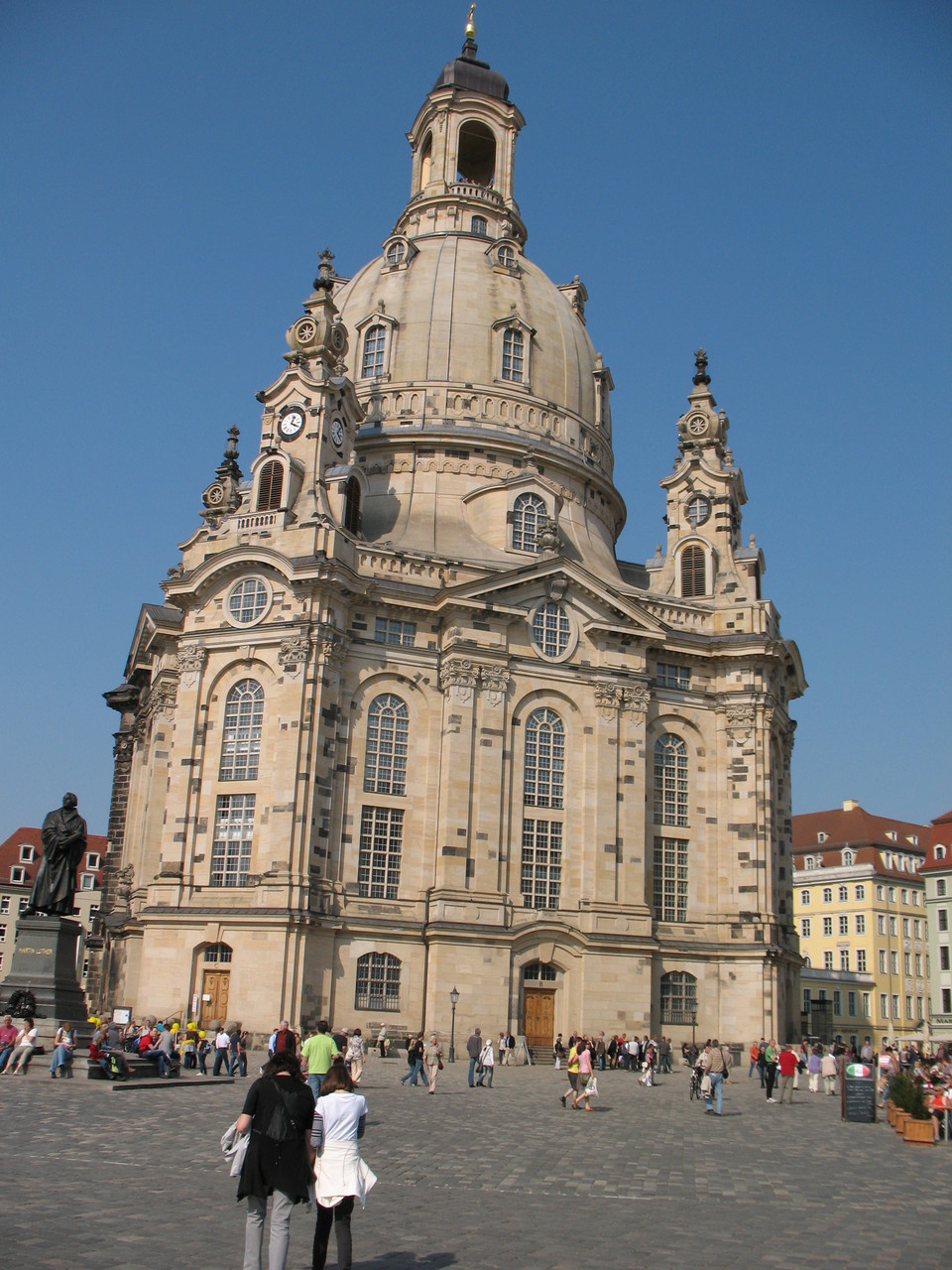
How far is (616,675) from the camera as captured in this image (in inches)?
2183

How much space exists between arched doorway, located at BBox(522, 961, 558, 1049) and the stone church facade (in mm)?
117

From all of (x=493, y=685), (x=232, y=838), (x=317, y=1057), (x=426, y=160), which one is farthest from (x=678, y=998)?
(x=426, y=160)

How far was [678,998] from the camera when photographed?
178 feet

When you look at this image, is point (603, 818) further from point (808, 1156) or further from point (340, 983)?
point (808, 1156)

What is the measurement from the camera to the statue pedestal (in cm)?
3447

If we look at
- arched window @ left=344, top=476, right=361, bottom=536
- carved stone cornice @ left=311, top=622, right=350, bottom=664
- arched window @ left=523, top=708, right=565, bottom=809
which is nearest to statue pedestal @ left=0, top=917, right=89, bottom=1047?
carved stone cornice @ left=311, top=622, right=350, bottom=664

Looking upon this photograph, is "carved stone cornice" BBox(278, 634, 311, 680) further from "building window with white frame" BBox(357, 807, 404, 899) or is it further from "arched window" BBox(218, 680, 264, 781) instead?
"building window with white frame" BBox(357, 807, 404, 899)

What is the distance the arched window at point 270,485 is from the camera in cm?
5488

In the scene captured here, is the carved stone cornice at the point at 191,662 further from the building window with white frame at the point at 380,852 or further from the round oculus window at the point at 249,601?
the building window with white frame at the point at 380,852

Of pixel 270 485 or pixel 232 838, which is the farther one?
pixel 270 485

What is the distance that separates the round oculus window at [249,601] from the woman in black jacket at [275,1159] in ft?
136

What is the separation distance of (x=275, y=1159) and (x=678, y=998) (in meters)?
45.5

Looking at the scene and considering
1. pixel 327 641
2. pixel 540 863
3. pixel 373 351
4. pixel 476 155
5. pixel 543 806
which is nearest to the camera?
pixel 327 641

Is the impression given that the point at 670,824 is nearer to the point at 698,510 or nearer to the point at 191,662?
the point at 698,510
